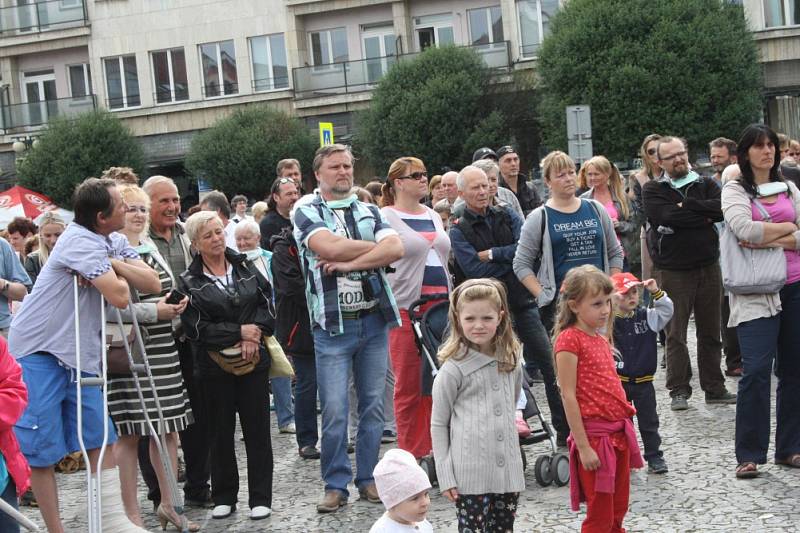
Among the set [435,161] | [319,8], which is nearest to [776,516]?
[435,161]

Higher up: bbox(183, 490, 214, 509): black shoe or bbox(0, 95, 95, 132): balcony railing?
bbox(0, 95, 95, 132): balcony railing

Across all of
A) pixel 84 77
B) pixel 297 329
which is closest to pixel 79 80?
pixel 84 77

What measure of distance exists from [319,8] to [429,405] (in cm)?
3288

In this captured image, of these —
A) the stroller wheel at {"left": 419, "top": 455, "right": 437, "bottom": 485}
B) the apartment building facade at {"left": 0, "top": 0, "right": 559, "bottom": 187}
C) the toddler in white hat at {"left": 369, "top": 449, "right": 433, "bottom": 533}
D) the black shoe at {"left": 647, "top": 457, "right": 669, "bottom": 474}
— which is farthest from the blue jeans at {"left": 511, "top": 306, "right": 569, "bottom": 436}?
the apartment building facade at {"left": 0, "top": 0, "right": 559, "bottom": 187}

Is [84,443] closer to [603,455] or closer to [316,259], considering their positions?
[316,259]

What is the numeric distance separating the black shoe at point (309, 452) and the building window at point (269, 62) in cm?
3236

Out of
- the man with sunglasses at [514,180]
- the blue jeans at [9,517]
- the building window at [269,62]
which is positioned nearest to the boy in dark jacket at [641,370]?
the blue jeans at [9,517]

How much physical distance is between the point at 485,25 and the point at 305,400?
3126cm

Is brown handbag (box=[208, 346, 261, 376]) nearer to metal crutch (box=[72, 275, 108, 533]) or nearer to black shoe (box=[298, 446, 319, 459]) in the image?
metal crutch (box=[72, 275, 108, 533])

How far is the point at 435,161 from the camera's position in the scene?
114 ft

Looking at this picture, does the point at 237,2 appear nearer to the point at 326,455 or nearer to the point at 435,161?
the point at 435,161

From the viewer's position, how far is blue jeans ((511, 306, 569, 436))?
27.4 ft

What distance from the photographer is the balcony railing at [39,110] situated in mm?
42688

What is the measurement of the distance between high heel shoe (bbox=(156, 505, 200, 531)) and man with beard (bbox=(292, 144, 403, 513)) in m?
0.81
